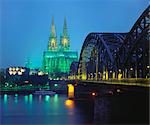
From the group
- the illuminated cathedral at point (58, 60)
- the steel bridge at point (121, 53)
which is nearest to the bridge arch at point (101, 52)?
the steel bridge at point (121, 53)

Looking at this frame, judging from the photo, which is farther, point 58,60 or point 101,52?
point 58,60

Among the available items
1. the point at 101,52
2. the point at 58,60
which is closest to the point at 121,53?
the point at 101,52

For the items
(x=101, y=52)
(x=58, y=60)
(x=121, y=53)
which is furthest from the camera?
(x=58, y=60)

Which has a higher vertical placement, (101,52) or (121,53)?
(101,52)

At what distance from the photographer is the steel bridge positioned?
45.9 meters

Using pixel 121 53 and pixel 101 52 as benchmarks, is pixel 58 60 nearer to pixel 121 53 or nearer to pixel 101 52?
pixel 101 52

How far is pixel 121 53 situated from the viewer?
56.6m

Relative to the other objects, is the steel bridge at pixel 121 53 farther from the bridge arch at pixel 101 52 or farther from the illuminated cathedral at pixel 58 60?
the illuminated cathedral at pixel 58 60

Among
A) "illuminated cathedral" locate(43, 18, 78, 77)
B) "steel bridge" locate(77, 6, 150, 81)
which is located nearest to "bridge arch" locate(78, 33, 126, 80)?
"steel bridge" locate(77, 6, 150, 81)

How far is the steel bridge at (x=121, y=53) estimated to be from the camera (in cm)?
4594

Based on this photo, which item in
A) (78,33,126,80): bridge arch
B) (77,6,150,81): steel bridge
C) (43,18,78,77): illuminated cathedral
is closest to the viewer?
(77,6,150,81): steel bridge

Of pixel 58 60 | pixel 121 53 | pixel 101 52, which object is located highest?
pixel 58 60

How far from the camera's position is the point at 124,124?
36.7m

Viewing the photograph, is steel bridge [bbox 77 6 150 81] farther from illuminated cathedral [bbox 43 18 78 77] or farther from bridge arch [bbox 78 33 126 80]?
illuminated cathedral [bbox 43 18 78 77]
